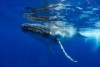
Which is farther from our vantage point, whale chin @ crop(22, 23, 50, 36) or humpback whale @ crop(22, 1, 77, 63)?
humpback whale @ crop(22, 1, 77, 63)

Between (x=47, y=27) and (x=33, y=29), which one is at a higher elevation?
(x=33, y=29)

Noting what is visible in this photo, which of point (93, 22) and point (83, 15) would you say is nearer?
point (83, 15)

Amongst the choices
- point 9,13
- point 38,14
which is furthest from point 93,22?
point 9,13

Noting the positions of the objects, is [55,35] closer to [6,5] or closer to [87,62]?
[6,5]

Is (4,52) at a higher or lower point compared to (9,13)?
lower

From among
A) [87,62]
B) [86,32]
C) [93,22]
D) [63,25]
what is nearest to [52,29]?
[63,25]

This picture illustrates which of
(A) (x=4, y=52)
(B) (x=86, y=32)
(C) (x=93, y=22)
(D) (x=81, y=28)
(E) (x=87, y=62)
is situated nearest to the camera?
(C) (x=93, y=22)

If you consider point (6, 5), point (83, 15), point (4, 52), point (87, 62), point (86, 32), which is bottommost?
point (87, 62)

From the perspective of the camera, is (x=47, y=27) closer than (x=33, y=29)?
No

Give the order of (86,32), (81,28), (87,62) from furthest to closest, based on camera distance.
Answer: (87,62) → (86,32) → (81,28)

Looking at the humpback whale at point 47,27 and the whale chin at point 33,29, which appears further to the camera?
the humpback whale at point 47,27
